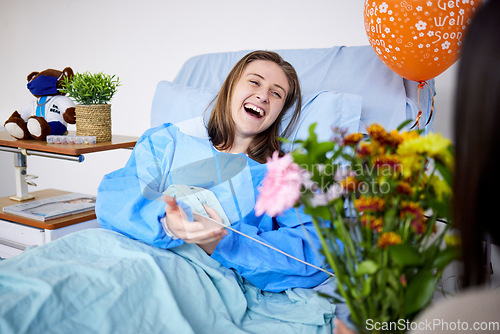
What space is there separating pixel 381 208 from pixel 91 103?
146 cm

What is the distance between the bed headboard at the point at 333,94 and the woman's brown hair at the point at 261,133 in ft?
0.10

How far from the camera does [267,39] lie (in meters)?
2.09

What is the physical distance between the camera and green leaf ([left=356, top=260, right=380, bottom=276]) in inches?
20.1

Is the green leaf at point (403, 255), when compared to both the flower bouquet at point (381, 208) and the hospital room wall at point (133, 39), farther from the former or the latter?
the hospital room wall at point (133, 39)

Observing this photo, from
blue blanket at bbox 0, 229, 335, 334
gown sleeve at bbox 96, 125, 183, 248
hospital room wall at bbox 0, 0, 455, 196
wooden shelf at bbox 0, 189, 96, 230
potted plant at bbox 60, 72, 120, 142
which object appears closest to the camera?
blue blanket at bbox 0, 229, 335, 334

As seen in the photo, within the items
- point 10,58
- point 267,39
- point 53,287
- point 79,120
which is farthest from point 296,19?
point 10,58

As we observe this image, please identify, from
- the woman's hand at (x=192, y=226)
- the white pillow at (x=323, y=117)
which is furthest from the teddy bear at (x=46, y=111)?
the woman's hand at (x=192, y=226)

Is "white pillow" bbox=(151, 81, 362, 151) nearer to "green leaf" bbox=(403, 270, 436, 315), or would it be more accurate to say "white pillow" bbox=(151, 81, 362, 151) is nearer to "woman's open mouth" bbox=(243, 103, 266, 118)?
"woman's open mouth" bbox=(243, 103, 266, 118)

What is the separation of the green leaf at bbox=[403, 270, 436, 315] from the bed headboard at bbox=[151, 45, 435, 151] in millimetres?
834

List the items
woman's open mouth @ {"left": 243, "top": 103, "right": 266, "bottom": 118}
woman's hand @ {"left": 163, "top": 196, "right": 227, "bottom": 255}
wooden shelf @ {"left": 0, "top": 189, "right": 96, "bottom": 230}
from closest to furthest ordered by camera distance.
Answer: woman's hand @ {"left": 163, "top": 196, "right": 227, "bottom": 255} < woman's open mouth @ {"left": 243, "top": 103, "right": 266, "bottom": 118} < wooden shelf @ {"left": 0, "top": 189, "right": 96, "bottom": 230}

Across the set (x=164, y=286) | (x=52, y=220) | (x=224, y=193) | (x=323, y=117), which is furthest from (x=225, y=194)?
(x=52, y=220)

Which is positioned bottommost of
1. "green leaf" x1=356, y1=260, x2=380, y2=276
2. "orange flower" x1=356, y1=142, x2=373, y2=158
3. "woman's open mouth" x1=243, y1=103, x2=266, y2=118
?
"green leaf" x1=356, y1=260, x2=380, y2=276

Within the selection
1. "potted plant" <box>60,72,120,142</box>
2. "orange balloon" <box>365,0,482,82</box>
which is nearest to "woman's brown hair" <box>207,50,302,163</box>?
"orange balloon" <box>365,0,482,82</box>

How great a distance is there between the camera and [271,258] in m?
1.07
